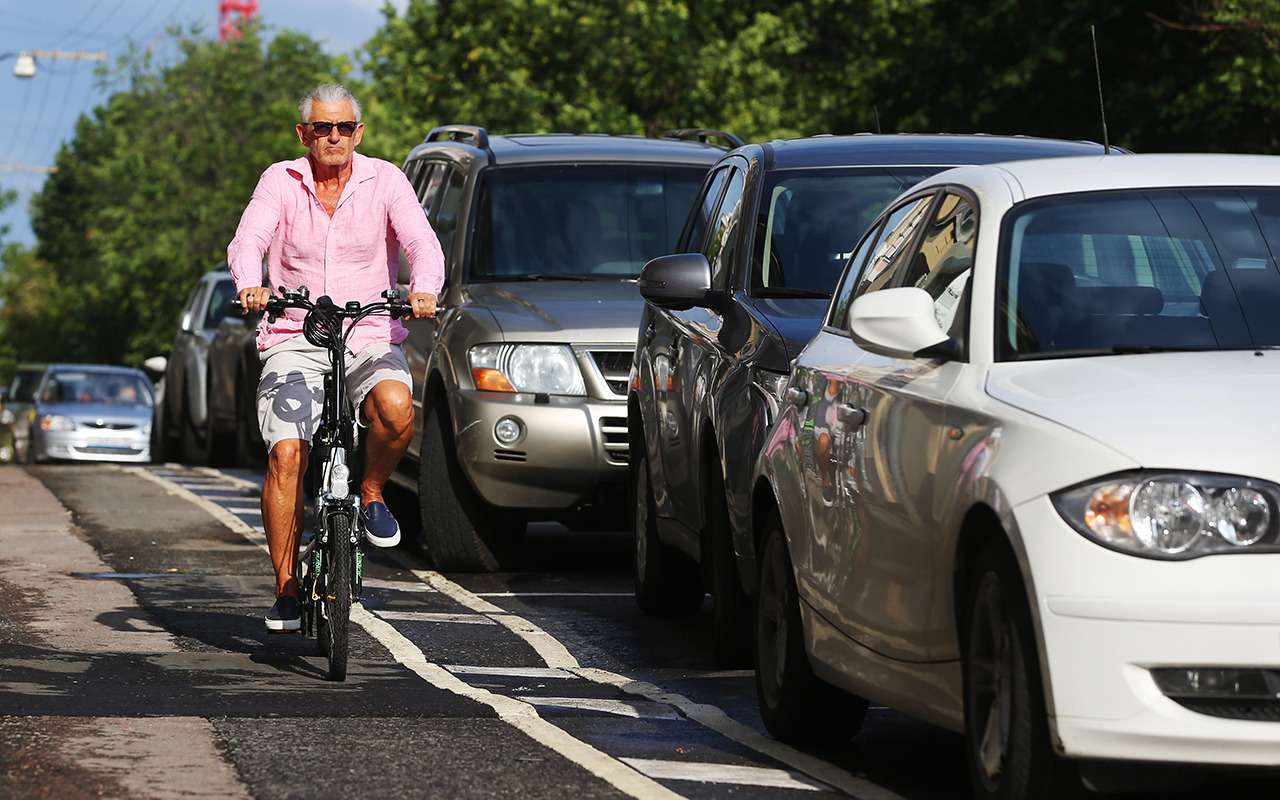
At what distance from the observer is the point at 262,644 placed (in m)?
9.69

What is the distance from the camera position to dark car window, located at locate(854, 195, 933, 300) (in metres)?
7.16

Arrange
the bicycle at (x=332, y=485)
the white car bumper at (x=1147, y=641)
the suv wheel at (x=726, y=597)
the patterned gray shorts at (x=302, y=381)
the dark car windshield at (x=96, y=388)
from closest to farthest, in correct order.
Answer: the white car bumper at (x=1147, y=641) < the bicycle at (x=332, y=485) < the suv wheel at (x=726, y=597) < the patterned gray shorts at (x=302, y=381) < the dark car windshield at (x=96, y=388)

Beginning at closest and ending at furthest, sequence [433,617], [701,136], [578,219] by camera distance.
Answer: [433,617]
[578,219]
[701,136]

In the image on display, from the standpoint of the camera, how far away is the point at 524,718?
25.1 feet

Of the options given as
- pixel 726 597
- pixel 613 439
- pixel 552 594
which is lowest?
pixel 552 594

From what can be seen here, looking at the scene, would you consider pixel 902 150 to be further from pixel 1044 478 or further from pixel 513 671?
pixel 1044 478

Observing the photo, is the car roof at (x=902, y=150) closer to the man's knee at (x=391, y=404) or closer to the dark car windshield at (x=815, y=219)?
the dark car windshield at (x=815, y=219)

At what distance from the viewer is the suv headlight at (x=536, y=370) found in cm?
1230

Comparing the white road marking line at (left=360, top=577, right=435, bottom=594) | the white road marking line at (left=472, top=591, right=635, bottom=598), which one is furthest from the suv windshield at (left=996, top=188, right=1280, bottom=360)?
the white road marking line at (left=360, top=577, right=435, bottom=594)

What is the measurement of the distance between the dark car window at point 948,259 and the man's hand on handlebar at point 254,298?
2666mm

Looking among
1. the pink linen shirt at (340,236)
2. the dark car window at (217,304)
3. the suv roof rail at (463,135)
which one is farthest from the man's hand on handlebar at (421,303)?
the dark car window at (217,304)

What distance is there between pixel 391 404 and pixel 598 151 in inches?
188

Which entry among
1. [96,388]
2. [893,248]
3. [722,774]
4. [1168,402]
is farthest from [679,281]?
[96,388]

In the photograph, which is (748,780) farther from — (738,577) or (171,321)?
(171,321)
